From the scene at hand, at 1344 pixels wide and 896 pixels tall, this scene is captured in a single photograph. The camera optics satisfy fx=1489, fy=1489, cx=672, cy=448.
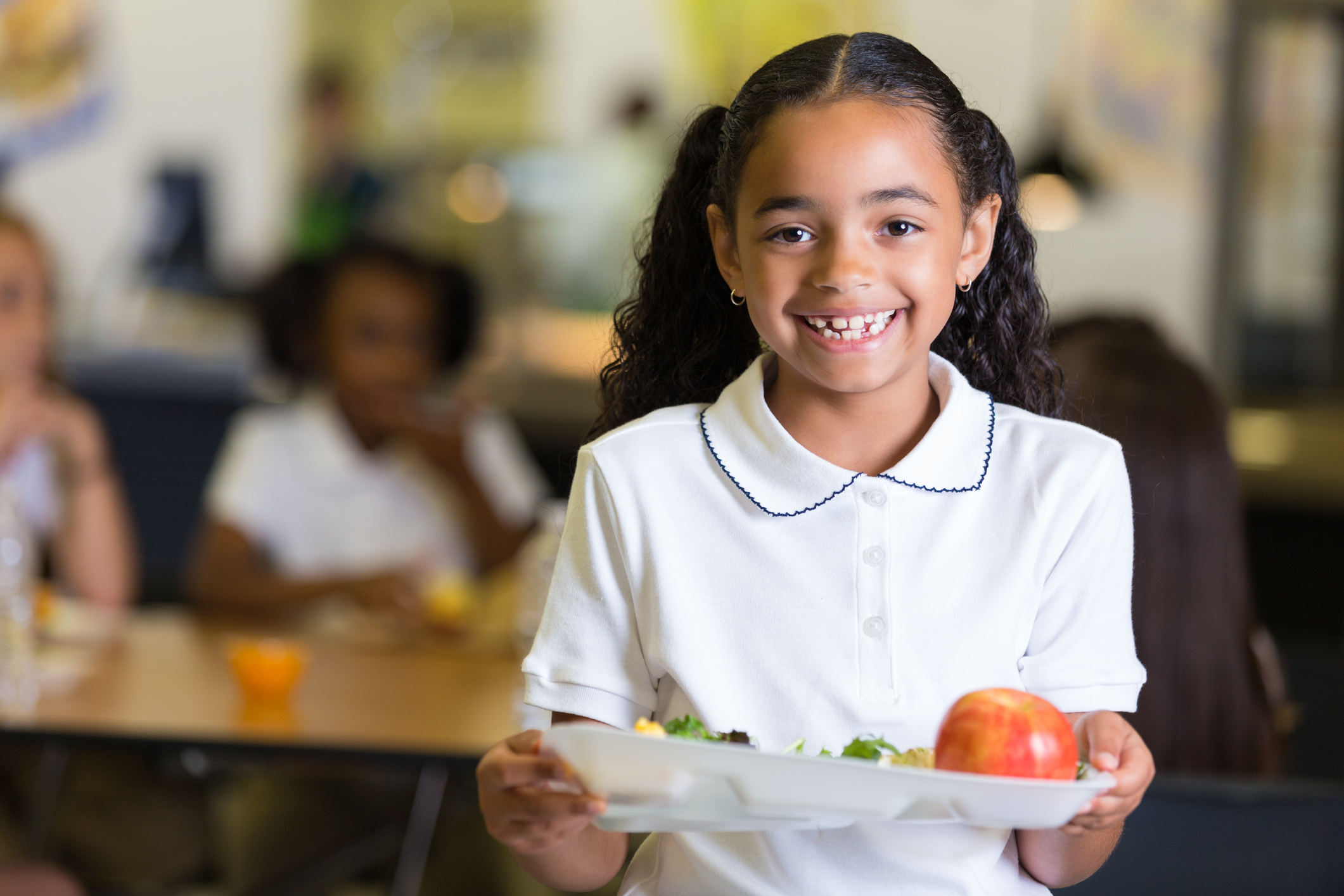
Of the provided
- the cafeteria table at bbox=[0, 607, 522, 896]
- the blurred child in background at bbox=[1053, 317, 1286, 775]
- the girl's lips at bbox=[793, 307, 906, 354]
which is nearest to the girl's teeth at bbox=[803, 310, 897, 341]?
the girl's lips at bbox=[793, 307, 906, 354]

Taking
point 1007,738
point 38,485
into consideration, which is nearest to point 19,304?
point 38,485

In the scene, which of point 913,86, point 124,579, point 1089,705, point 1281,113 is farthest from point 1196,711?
point 1281,113

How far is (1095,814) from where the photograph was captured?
0.81 m

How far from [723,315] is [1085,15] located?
3661mm

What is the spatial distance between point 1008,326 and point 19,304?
6.06 ft

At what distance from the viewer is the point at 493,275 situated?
495 cm

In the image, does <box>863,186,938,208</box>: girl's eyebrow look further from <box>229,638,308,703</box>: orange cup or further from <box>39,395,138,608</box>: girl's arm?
<box>39,395,138,608</box>: girl's arm

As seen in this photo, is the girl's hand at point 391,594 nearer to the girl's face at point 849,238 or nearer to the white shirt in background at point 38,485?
the white shirt in background at point 38,485

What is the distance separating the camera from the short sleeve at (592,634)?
3.06ft

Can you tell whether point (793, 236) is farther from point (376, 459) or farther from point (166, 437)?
point (166, 437)

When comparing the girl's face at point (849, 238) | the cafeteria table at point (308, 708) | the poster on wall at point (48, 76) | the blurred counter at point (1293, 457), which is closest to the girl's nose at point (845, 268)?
the girl's face at point (849, 238)

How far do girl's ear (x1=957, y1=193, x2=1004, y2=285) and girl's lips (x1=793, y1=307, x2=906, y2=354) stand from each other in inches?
3.0

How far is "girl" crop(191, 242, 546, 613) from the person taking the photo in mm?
2574

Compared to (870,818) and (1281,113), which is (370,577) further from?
(1281,113)
